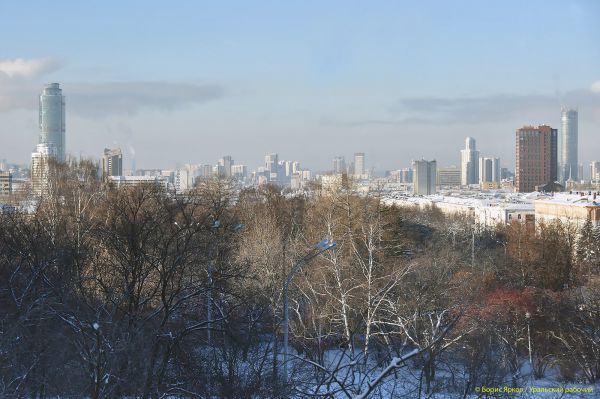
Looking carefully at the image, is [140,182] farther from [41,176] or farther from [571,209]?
[571,209]

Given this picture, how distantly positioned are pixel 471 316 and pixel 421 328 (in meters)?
2.44

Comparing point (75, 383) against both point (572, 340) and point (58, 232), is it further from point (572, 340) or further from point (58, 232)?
point (572, 340)

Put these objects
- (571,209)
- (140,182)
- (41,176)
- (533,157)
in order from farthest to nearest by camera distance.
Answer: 1. (533,157)
2. (571,209)
3. (41,176)
4. (140,182)

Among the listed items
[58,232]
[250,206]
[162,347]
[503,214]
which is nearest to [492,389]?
[162,347]

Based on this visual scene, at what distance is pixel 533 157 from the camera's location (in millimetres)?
171000

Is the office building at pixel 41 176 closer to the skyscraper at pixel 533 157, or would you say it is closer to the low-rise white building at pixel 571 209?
the low-rise white building at pixel 571 209

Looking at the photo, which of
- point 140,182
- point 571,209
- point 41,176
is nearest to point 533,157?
point 571,209

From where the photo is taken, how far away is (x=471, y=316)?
19469 mm

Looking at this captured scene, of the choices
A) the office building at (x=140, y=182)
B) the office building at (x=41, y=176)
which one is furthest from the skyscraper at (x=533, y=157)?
the office building at (x=41, y=176)

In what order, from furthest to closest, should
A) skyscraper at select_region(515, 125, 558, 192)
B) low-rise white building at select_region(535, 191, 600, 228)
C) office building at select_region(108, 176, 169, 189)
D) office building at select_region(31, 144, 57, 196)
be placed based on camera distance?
1. skyscraper at select_region(515, 125, 558, 192)
2. low-rise white building at select_region(535, 191, 600, 228)
3. office building at select_region(31, 144, 57, 196)
4. office building at select_region(108, 176, 169, 189)

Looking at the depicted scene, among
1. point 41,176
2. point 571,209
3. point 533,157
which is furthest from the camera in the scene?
point 533,157

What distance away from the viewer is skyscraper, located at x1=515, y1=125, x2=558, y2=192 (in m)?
170

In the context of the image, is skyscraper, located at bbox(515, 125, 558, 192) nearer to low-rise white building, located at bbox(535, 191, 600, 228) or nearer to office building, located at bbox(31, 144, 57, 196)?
low-rise white building, located at bbox(535, 191, 600, 228)

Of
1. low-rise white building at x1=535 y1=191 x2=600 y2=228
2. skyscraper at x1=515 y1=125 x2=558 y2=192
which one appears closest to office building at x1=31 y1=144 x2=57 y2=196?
low-rise white building at x1=535 y1=191 x2=600 y2=228
